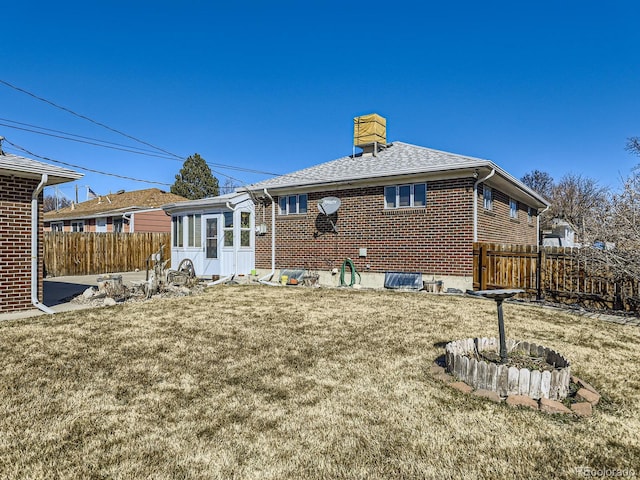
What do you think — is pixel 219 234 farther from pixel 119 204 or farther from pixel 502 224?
pixel 119 204

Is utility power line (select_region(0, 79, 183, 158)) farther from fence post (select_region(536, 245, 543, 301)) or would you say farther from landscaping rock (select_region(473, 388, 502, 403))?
fence post (select_region(536, 245, 543, 301))

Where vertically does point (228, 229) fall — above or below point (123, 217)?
below

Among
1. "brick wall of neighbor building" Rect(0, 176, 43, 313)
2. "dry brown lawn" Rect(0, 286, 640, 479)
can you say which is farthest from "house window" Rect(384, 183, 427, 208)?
"brick wall of neighbor building" Rect(0, 176, 43, 313)

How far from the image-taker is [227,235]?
48.8ft

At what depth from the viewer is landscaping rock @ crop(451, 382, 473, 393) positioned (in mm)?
3830

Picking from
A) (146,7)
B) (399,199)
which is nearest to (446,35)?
→ (399,199)

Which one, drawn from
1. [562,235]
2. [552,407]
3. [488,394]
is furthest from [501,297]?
[562,235]

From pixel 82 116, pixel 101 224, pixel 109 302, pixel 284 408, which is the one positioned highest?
pixel 82 116

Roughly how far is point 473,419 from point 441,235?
8.90m

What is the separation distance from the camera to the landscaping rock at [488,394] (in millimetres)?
3643

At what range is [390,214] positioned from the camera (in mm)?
12570

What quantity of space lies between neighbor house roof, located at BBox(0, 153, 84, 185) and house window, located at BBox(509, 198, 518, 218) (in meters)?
14.1

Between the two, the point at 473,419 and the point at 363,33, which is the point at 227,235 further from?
the point at 473,419

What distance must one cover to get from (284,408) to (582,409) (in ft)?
8.96
